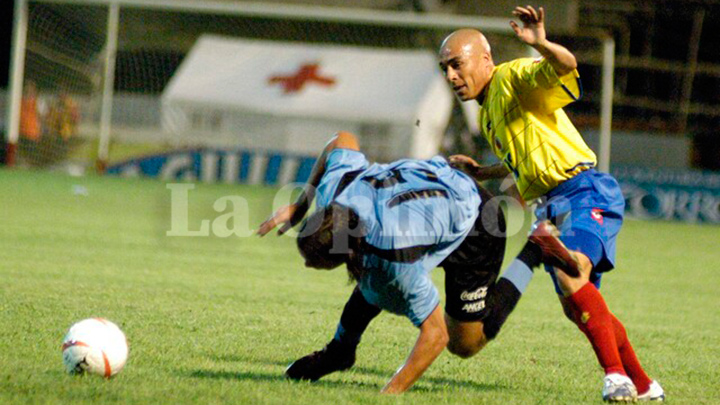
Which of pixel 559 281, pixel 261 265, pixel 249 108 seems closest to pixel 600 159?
pixel 249 108

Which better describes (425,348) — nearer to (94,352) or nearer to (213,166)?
(94,352)

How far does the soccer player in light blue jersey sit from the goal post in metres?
16.0

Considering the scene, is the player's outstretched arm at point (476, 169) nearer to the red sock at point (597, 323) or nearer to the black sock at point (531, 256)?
the black sock at point (531, 256)

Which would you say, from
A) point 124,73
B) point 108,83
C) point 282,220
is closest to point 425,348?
point 282,220

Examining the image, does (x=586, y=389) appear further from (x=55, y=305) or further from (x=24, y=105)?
(x=24, y=105)

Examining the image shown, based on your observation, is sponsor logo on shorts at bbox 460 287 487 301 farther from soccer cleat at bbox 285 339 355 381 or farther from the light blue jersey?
soccer cleat at bbox 285 339 355 381

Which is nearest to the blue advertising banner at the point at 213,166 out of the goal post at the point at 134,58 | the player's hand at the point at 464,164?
the goal post at the point at 134,58

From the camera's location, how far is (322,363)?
4969mm

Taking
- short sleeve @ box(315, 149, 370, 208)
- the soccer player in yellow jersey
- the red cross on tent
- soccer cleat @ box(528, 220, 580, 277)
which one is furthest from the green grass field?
the red cross on tent

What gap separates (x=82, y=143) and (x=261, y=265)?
14039mm

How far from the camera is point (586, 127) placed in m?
26.3

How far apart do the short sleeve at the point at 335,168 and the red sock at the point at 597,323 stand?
3.67 feet

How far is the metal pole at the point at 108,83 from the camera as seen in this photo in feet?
72.8

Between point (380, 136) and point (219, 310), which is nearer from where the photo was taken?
point (219, 310)
